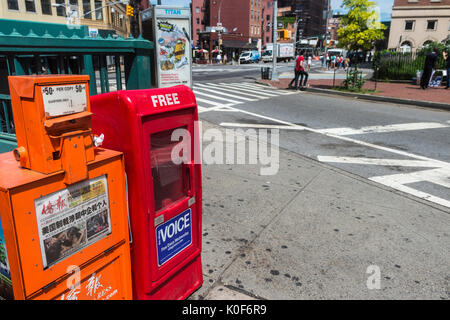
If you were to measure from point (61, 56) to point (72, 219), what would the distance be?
7.01 ft

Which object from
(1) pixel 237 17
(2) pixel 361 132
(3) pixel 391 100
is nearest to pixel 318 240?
(2) pixel 361 132

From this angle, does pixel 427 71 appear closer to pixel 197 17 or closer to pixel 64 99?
pixel 64 99

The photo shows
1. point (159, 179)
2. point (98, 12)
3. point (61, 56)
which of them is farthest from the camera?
point (98, 12)

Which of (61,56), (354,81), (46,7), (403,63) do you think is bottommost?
(354,81)

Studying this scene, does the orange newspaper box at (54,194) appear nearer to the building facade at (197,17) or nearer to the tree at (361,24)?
the tree at (361,24)

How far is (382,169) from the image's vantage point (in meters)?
6.54

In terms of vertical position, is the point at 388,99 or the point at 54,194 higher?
the point at 54,194

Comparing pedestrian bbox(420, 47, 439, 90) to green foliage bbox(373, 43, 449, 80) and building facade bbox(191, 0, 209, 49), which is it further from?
building facade bbox(191, 0, 209, 49)

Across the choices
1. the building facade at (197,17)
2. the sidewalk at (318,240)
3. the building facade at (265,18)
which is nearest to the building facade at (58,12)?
the sidewalk at (318,240)

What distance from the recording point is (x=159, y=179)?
2654 mm

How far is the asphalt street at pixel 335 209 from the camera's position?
10.8 feet

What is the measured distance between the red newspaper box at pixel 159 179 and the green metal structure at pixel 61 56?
1203 millimetres
